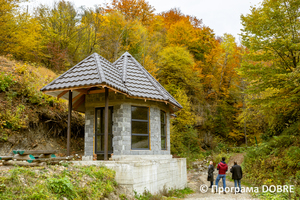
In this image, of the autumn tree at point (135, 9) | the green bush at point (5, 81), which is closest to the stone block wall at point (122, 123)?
the green bush at point (5, 81)

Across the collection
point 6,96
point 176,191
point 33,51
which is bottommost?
point 176,191

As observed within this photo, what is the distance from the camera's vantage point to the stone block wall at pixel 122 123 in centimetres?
1016

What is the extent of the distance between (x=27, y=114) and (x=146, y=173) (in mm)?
8378

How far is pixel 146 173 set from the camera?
8.92m

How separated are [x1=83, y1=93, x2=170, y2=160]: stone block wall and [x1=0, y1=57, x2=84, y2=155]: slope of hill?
4333mm

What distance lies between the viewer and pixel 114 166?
8.02m

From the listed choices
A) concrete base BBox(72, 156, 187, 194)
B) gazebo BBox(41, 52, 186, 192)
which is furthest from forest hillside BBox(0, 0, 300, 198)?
concrete base BBox(72, 156, 187, 194)

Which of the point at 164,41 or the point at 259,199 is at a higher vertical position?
the point at 164,41

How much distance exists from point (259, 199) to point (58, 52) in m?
21.0

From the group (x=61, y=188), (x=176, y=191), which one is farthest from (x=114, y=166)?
(x=176, y=191)

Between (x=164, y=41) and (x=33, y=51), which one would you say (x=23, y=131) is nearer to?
(x=33, y=51)

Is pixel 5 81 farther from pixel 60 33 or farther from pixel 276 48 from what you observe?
pixel 276 48

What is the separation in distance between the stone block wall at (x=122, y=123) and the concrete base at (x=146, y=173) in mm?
712

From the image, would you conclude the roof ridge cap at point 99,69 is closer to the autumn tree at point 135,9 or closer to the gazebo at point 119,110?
the gazebo at point 119,110
